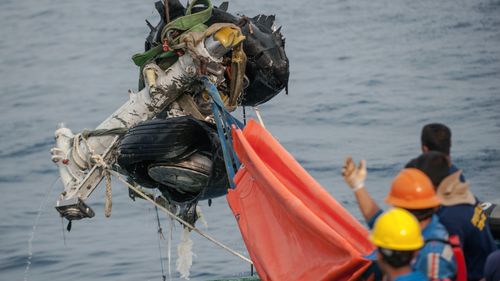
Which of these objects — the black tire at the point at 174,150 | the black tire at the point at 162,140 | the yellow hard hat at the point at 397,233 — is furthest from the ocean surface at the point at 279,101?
the yellow hard hat at the point at 397,233

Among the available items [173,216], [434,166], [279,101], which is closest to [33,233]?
[279,101]

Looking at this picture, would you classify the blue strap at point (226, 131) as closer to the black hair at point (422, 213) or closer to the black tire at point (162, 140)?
the black tire at point (162, 140)

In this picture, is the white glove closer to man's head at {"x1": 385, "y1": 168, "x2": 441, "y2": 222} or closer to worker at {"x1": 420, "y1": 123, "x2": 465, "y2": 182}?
man's head at {"x1": 385, "y1": 168, "x2": 441, "y2": 222}

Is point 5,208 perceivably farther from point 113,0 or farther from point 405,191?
point 113,0

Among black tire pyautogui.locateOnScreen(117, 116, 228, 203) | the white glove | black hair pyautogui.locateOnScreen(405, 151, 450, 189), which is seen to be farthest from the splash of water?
the white glove

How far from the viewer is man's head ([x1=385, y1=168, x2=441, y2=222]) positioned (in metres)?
6.33

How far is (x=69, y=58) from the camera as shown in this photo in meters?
28.5

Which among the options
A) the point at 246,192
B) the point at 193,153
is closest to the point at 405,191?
the point at 246,192

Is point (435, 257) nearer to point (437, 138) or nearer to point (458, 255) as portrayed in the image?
point (458, 255)

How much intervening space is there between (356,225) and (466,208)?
3.42 ft

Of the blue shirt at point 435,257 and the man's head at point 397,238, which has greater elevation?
the man's head at point 397,238

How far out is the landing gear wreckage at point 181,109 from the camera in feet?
31.3

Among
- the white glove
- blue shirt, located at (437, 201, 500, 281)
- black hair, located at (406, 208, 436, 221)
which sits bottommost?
blue shirt, located at (437, 201, 500, 281)

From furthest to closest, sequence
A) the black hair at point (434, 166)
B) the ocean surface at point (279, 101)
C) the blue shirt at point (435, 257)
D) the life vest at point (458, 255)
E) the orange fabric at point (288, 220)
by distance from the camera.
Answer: the ocean surface at point (279, 101)
the orange fabric at point (288, 220)
the black hair at point (434, 166)
the life vest at point (458, 255)
the blue shirt at point (435, 257)
